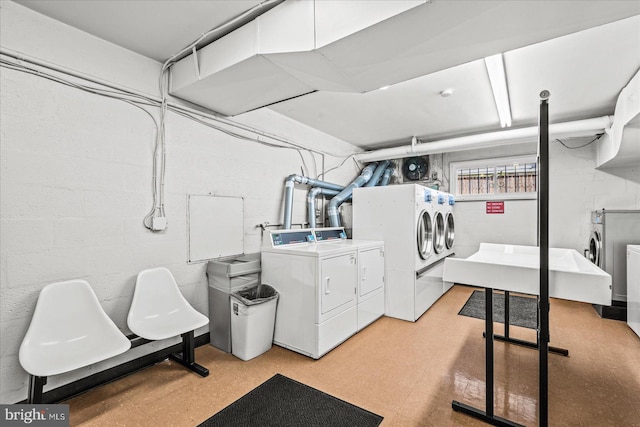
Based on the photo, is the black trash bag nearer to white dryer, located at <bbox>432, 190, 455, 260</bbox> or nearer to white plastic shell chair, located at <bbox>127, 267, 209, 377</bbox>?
white plastic shell chair, located at <bbox>127, 267, 209, 377</bbox>

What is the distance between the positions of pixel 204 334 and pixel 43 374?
1466mm

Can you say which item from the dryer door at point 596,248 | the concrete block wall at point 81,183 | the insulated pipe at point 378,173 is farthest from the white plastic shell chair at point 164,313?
the dryer door at point 596,248

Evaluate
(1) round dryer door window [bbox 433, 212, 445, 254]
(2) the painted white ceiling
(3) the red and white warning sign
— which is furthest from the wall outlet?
(3) the red and white warning sign

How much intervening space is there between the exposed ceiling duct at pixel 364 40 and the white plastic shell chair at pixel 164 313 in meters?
1.77

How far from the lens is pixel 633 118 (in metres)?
2.80

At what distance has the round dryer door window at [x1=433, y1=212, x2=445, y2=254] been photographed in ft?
14.5

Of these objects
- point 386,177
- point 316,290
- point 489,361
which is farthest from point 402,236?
point 386,177

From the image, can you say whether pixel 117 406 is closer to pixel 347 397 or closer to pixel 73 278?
pixel 73 278

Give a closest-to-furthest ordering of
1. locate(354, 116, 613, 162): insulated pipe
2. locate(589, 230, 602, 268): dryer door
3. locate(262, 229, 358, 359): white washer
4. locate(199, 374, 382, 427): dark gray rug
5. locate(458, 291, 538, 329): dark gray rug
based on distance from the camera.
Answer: locate(199, 374, 382, 427): dark gray rug
locate(262, 229, 358, 359): white washer
locate(458, 291, 538, 329): dark gray rug
locate(354, 116, 613, 162): insulated pipe
locate(589, 230, 602, 268): dryer door

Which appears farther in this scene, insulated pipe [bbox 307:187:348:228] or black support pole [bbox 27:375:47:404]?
insulated pipe [bbox 307:187:348:228]

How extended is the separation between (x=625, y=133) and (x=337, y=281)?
343 centimetres

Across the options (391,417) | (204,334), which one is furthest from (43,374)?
(391,417)

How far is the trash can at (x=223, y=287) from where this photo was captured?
2.90m

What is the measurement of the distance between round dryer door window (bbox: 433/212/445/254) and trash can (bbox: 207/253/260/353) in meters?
2.73
